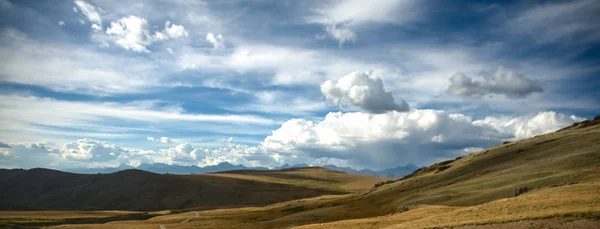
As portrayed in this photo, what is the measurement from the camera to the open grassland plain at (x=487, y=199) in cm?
3391

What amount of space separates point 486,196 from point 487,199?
1680mm

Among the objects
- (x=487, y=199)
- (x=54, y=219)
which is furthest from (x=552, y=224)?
(x=54, y=219)

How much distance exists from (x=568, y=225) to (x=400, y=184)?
307 feet

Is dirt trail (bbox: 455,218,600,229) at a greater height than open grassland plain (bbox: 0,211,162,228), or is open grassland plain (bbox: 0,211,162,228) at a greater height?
dirt trail (bbox: 455,218,600,229)

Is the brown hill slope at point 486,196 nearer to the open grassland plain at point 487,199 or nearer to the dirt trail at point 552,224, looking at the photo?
the open grassland plain at point 487,199

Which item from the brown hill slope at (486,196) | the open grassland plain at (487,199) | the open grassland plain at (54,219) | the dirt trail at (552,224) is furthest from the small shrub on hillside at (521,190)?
the open grassland plain at (54,219)

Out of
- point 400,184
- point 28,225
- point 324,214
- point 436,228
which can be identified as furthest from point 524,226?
point 28,225

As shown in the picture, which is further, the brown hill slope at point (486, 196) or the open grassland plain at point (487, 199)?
the brown hill slope at point (486, 196)

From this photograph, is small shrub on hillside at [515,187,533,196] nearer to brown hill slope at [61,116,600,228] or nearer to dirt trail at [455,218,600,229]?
brown hill slope at [61,116,600,228]

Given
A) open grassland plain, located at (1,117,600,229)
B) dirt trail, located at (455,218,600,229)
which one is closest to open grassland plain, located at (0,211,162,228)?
open grassland plain, located at (1,117,600,229)

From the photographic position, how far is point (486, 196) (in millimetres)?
73875

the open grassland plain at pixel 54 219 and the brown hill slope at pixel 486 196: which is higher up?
the brown hill slope at pixel 486 196

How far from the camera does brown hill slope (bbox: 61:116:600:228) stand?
36531mm

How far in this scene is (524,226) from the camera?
97.6 ft
